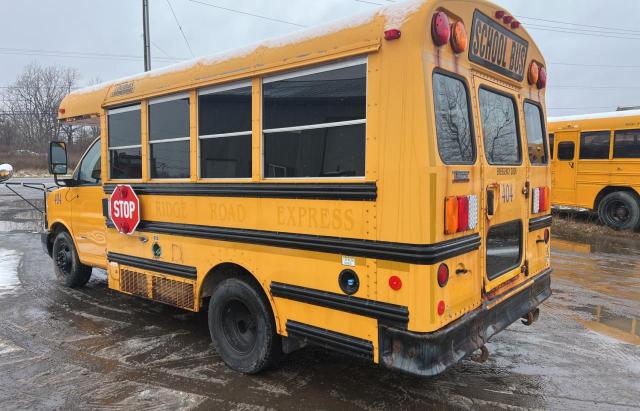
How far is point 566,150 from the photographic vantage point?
493 inches

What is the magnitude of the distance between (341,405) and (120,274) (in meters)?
2.90

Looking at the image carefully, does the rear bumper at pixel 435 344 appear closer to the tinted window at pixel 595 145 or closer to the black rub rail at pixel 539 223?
the black rub rail at pixel 539 223

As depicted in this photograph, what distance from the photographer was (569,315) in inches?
209

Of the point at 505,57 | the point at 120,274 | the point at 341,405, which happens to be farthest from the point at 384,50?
the point at 120,274

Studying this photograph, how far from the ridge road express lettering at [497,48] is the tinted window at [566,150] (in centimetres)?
962

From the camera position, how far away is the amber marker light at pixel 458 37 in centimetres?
304

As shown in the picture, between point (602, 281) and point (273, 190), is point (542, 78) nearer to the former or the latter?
Answer: point (273, 190)

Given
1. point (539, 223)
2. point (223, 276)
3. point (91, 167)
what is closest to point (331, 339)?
point (223, 276)

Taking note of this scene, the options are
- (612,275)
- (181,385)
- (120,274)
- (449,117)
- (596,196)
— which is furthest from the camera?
(596,196)

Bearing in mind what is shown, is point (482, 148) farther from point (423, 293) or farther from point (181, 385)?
point (181, 385)

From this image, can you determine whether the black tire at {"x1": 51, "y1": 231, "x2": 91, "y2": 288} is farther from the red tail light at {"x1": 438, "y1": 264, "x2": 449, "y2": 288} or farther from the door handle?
the door handle

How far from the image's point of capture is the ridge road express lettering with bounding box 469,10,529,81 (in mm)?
3322

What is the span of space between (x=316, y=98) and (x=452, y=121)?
90 cm

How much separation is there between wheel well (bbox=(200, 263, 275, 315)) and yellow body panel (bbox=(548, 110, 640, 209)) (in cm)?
1100
